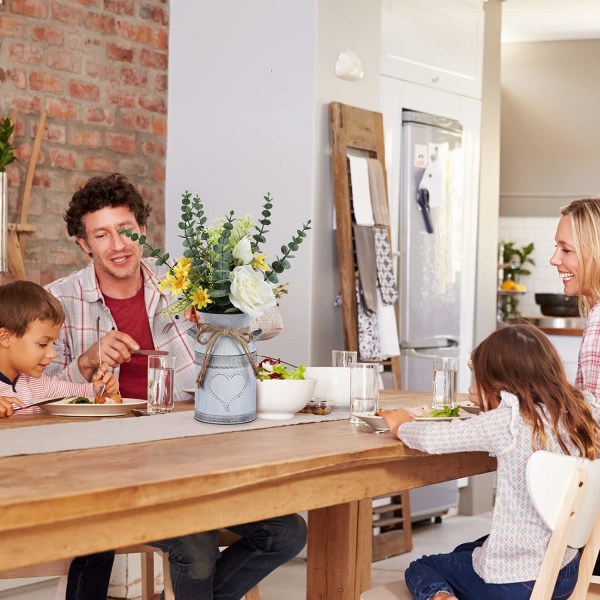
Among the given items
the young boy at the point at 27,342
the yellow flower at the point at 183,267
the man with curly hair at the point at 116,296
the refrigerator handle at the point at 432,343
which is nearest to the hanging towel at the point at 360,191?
the refrigerator handle at the point at 432,343

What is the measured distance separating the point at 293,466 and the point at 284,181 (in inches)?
103

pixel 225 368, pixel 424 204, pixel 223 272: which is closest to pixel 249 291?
pixel 223 272

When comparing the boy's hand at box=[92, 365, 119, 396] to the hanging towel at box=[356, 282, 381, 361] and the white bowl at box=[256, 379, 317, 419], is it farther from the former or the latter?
the hanging towel at box=[356, 282, 381, 361]

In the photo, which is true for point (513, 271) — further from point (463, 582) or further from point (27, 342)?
point (463, 582)

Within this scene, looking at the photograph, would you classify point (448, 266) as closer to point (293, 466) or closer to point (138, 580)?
point (138, 580)

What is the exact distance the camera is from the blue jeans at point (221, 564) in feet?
7.57

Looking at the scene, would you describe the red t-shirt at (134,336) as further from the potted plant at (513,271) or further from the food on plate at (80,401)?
the potted plant at (513,271)

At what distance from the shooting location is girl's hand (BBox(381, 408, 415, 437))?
2282 mm

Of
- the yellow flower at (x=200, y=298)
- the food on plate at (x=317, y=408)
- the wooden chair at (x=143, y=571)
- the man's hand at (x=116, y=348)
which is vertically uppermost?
the yellow flower at (x=200, y=298)

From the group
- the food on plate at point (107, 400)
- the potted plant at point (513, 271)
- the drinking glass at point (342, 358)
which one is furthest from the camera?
the potted plant at point (513, 271)

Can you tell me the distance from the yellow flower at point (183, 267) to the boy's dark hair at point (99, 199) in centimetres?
97

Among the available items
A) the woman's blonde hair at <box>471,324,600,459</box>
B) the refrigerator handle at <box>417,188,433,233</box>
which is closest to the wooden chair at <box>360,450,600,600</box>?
the woman's blonde hair at <box>471,324,600,459</box>

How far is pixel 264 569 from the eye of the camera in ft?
8.25

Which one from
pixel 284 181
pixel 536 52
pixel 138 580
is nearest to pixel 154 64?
pixel 284 181
